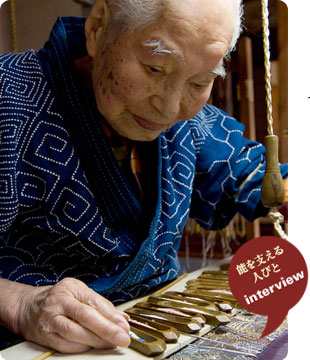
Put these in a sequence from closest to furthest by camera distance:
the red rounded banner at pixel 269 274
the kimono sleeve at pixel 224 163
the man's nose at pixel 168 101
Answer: the red rounded banner at pixel 269 274 → the man's nose at pixel 168 101 → the kimono sleeve at pixel 224 163

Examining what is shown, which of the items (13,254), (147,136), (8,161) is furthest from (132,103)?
(13,254)

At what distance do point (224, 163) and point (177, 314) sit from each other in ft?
1.20

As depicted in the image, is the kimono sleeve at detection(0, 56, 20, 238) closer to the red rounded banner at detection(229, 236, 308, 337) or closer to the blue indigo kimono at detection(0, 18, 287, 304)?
the blue indigo kimono at detection(0, 18, 287, 304)

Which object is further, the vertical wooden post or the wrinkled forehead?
the vertical wooden post

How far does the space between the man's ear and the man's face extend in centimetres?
2

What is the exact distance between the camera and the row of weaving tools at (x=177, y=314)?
1.70 ft

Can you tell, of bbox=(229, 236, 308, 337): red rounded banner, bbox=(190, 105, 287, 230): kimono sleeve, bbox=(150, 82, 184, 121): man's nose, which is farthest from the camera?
bbox=(190, 105, 287, 230): kimono sleeve

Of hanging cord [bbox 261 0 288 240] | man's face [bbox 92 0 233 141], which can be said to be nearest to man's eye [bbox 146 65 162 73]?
man's face [bbox 92 0 233 141]

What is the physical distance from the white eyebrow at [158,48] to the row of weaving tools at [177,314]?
346 millimetres

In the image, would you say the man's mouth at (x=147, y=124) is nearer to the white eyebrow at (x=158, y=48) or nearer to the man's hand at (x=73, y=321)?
the white eyebrow at (x=158, y=48)

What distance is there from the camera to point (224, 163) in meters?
0.87

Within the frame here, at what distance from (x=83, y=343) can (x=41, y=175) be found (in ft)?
0.83

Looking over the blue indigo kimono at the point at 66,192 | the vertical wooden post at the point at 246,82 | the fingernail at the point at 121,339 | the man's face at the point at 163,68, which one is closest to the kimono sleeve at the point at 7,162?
the blue indigo kimono at the point at 66,192

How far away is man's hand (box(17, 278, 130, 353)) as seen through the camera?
478mm
